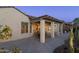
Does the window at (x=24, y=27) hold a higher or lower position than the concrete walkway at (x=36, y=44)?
higher

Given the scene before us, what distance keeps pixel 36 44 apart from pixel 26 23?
25cm

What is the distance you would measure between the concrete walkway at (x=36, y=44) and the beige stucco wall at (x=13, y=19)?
0.06m

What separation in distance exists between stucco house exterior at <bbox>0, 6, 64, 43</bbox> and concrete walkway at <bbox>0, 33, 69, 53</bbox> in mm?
45

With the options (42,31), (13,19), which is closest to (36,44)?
(42,31)

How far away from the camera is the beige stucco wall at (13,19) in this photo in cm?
299

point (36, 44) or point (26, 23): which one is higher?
point (26, 23)

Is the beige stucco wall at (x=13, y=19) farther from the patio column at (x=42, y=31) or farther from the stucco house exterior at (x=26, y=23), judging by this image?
the patio column at (x=42, y=31)

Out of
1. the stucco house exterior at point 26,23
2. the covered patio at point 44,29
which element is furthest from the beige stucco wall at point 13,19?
the covered patio at point 44,29

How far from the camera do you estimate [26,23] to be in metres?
3.02

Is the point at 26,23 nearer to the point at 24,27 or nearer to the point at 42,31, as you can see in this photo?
the point at 24,27

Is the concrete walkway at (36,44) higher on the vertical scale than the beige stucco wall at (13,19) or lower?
lower

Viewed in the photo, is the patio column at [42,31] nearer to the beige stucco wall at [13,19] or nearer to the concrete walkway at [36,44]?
the concrete walkway at [36,44]

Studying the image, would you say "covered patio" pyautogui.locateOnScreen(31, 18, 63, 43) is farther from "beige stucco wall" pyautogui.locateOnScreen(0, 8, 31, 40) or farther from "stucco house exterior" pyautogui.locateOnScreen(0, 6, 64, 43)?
"beige stucco wall" pyautogui.locateOnScreen(0, 8, 31, 40)

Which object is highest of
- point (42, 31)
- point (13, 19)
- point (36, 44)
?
point (13, 19)
